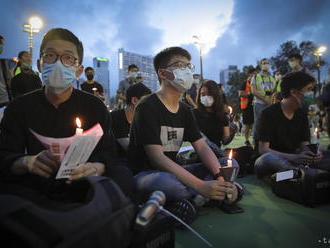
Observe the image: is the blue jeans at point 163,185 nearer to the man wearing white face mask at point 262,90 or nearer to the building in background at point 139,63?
the man wearing white face mask at point 262,90

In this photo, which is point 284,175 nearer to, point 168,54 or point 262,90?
point 168,54

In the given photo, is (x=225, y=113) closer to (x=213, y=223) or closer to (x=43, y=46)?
(x=213, y=223)

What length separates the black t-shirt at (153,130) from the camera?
82.5 inches

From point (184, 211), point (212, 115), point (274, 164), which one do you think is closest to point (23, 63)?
point (212, 115)

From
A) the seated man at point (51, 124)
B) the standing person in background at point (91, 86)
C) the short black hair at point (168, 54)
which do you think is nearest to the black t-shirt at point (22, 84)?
the seated man at point (51, 124)

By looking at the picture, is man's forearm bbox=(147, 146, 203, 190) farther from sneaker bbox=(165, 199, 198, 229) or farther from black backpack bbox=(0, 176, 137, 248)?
black backpack bbox=(0, 176, 137, 248)

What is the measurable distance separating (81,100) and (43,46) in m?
0.53

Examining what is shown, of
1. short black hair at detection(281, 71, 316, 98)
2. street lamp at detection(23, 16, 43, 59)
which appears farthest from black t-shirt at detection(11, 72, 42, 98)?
street lamp at detection(23, 16, 43, 59)

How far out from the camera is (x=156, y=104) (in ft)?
7.45

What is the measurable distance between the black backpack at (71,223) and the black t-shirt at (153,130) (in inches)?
A: 39.4

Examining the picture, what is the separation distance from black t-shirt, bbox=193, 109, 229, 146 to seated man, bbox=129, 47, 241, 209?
4.60ft

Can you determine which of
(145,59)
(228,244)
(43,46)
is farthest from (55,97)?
(145,59)

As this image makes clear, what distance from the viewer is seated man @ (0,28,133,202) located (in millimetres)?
1362

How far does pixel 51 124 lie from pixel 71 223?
0.98m
